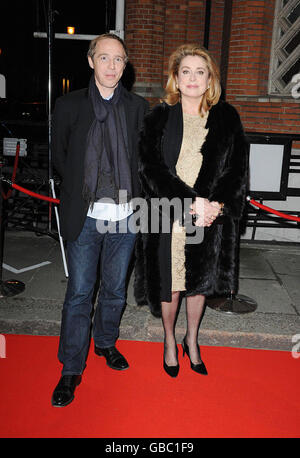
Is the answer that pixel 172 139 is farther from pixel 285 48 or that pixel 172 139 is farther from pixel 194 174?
pixel 285 48

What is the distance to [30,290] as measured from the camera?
4.09 meters

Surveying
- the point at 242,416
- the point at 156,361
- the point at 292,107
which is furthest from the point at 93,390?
the point at 292,107

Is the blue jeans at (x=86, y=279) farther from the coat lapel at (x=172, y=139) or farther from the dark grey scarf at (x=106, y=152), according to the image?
the coat lapel at (x=172, y=139)

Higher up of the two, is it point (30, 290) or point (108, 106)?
point (108, 106)

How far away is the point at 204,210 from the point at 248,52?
4.96 metres

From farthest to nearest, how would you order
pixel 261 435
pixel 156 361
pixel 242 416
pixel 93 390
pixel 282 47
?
1. pixel 282 47
2. pixel 156 361
3. pixel 93 390
4. pixel 242 416
5. pixel 261 435

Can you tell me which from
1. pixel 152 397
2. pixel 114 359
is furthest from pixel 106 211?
pixel 152 397

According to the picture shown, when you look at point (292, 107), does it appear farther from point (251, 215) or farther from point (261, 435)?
point (261, 435)

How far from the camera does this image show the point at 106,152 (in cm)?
252

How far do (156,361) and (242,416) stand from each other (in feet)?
2.68

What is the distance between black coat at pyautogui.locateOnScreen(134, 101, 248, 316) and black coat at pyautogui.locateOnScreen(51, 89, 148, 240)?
120 mm

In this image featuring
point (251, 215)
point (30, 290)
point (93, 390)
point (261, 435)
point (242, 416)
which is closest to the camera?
point (261, 435)

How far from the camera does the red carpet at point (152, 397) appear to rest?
96.8 inches

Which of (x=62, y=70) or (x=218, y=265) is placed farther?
(x=62, y=70)
